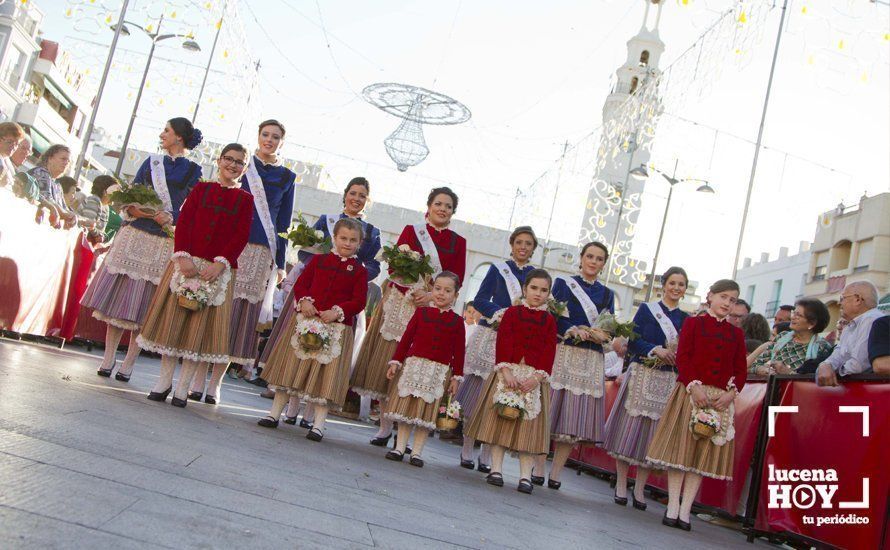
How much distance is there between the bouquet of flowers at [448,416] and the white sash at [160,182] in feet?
8.65

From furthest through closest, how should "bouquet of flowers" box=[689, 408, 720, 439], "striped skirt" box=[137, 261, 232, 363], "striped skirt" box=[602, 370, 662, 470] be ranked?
"striped skirt" box=[602, 370, 662, 470] < "bouquet of flowers" box=[689, 408, 720, 439] < "striped skirt" box=[137, 261, 232, 363]

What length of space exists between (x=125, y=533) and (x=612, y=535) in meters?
3.14

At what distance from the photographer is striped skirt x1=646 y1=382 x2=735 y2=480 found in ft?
19.9

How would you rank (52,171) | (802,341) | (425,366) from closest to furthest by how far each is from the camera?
(425,366)
(802,341)
(52,171)

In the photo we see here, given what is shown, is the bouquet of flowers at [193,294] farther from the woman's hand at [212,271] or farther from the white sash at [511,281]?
the white sash at [511,281]

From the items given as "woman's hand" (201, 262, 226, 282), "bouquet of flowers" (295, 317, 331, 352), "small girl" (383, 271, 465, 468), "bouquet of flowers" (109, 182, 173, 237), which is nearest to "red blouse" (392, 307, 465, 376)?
"small girl" (383, 271, 465, 468)

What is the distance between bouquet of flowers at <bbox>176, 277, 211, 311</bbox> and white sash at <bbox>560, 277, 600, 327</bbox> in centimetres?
304

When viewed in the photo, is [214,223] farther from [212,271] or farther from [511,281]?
[511,281]

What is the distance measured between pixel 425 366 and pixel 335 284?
2.82 feet

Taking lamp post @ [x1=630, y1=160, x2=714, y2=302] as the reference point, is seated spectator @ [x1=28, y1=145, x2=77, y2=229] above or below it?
below

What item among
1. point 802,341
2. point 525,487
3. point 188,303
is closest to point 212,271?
point 188,303

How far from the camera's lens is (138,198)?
21.4ft

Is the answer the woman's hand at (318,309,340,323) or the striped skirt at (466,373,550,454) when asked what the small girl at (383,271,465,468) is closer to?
the striped skirt at (466,373,550,454)

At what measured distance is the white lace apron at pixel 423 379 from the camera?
608cm
